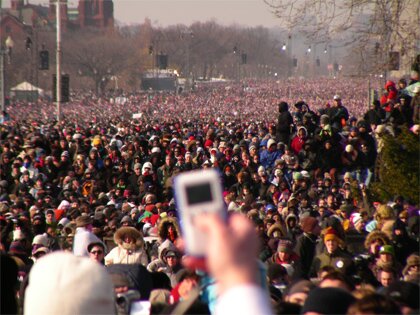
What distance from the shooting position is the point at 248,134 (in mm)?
28734

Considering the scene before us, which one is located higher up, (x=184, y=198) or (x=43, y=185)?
(x=184, y=198)

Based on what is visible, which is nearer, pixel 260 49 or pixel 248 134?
pixel 248 134

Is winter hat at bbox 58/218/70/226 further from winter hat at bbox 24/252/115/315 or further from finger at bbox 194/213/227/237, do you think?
finger at bbox 194/213/227/237

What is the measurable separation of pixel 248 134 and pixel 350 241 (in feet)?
52.9

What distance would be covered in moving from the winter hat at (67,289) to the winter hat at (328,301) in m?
0.77

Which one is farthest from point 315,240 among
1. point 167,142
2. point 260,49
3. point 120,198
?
point 260,49

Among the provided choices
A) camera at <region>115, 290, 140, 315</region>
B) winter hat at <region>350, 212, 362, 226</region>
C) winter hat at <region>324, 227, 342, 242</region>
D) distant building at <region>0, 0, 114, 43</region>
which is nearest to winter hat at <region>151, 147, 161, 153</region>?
winter hat at <region>350, 212, 362, 226</region>

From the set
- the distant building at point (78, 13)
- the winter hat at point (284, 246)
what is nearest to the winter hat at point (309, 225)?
the winter hat at point (284, 246)

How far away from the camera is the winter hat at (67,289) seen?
139 inches

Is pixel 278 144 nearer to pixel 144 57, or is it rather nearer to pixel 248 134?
pixel 248 134

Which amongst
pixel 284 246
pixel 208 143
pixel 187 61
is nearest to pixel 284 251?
pixel 284 246

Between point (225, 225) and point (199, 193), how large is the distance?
111mm

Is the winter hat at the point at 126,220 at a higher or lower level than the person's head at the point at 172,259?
lower

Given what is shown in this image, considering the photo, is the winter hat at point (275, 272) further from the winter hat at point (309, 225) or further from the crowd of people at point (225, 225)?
the winter hat at point (309, 225)
